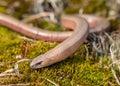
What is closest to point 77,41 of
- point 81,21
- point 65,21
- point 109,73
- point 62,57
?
point 62,57

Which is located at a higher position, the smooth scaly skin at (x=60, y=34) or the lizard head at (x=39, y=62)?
the smooth scaly skin at (x=60, y=34)

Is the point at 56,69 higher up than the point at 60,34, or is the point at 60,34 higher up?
the point at 60,34

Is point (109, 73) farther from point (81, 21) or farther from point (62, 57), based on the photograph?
point (81, 21)

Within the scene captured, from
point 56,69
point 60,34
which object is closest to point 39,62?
point 56,69

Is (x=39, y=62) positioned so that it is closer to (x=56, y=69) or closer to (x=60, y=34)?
(x=56, y=69)

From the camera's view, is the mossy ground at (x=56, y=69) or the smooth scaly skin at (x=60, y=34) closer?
the mossy ground at (x=56, y=69)
